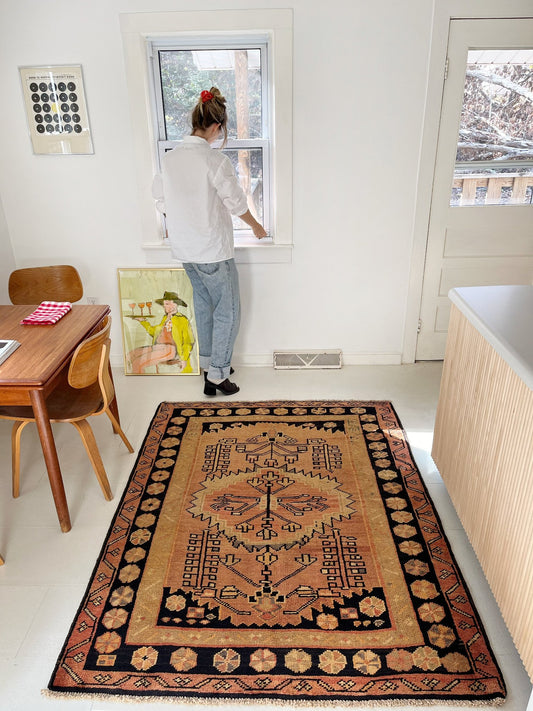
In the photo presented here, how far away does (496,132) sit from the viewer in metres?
3.24

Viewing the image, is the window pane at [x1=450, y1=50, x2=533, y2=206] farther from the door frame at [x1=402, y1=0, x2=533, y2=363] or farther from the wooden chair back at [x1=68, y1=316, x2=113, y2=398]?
the wooden chair back at [x1=68, y1=316, x2=113, y2=398]

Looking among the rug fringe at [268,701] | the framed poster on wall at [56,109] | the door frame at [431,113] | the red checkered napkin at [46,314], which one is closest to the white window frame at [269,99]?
the framed poster on wall at [56,109]

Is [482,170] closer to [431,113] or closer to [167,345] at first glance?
[431,113]

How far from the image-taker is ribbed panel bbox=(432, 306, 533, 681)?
164 cm

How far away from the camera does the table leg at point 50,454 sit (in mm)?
2092

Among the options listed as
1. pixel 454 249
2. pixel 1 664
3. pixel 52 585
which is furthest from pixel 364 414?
pixel 1 664

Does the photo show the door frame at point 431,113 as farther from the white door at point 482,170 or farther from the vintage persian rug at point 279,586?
the vintage persian rug at point 279,586

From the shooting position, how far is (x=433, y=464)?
9.00 ft

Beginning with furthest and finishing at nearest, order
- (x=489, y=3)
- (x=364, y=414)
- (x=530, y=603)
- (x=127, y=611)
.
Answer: (x=364, y=414) < (x=489, y=3) < (x=127, y=611) < (x=530, y=603)

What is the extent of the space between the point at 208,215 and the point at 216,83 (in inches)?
36.2

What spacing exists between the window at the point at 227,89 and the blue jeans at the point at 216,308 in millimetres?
722

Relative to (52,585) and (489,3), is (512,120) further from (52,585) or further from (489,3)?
(52,585)

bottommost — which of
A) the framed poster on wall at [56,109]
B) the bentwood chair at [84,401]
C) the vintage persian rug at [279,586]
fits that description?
the vintage persian rug at [279,586]

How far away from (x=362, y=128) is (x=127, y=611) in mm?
2782
